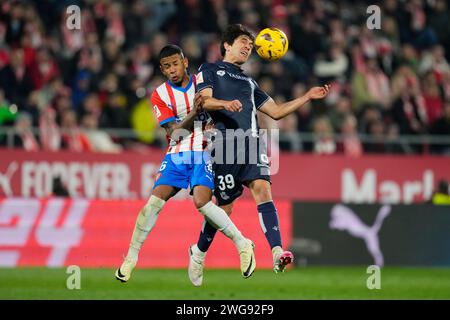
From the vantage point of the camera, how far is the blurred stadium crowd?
18.8m

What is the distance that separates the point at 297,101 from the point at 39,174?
318 inches

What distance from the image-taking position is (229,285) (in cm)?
1420

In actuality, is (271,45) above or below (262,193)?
above

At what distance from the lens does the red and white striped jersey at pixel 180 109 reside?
38.0 feet

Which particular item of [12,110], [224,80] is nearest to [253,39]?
[224,80]

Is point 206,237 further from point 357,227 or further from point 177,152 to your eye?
point 357,227

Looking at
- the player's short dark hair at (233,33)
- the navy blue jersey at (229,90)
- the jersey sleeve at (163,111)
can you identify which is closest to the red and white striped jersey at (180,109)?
the jersey sleeve at (163,111)

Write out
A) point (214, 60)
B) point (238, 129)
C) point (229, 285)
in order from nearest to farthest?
point (238, 129), point (229, 285), point (214, 60)

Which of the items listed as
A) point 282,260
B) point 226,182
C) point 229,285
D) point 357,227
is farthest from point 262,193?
point 357,227

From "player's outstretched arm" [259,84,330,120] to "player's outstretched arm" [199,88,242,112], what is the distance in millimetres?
678

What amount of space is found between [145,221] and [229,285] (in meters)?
2.86

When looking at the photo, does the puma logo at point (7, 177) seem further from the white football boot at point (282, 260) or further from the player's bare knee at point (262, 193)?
the white football boot at point (282, 260)

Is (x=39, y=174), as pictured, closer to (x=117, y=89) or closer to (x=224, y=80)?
(x=117, y=89)

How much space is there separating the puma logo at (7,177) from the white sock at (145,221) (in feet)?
22.3
